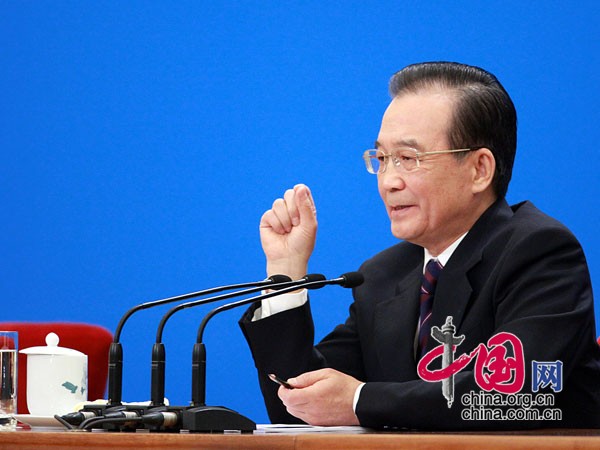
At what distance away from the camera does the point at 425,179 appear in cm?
203

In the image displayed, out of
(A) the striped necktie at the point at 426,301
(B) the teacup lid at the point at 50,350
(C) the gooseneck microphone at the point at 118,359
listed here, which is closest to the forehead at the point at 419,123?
(A) the striped necktie at the point at 426,301

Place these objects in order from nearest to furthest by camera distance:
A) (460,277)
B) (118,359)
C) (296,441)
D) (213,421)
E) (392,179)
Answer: (296,441)
(213,421)
(118,359)
(460,277)
(392,179)

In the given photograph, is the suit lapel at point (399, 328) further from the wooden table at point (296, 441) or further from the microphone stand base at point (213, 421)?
the wooden table at point (296, 441)

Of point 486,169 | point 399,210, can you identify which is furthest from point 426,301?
point 486,169

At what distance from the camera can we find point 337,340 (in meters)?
2.23

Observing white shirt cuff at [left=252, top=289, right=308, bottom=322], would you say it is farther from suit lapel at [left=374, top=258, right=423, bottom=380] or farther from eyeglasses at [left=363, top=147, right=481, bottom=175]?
eyeglasses at [left=363, top=147, right=481, bottom=175]

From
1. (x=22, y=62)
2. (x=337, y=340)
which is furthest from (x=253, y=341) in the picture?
(x=22, y=62)

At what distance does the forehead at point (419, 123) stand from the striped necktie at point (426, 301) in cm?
25

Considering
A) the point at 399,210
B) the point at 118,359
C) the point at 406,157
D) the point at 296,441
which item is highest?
the point at 406,157

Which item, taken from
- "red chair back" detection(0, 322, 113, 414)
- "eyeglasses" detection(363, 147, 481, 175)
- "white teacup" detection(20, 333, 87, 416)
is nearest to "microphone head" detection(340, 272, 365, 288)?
"eyeglasses" detection(363, 147, 481, 175)

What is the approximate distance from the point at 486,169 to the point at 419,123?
0.57 ft

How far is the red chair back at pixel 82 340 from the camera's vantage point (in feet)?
8.07

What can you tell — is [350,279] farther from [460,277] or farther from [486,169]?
[486,169]

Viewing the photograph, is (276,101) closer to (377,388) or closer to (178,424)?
Result: (377,388)
